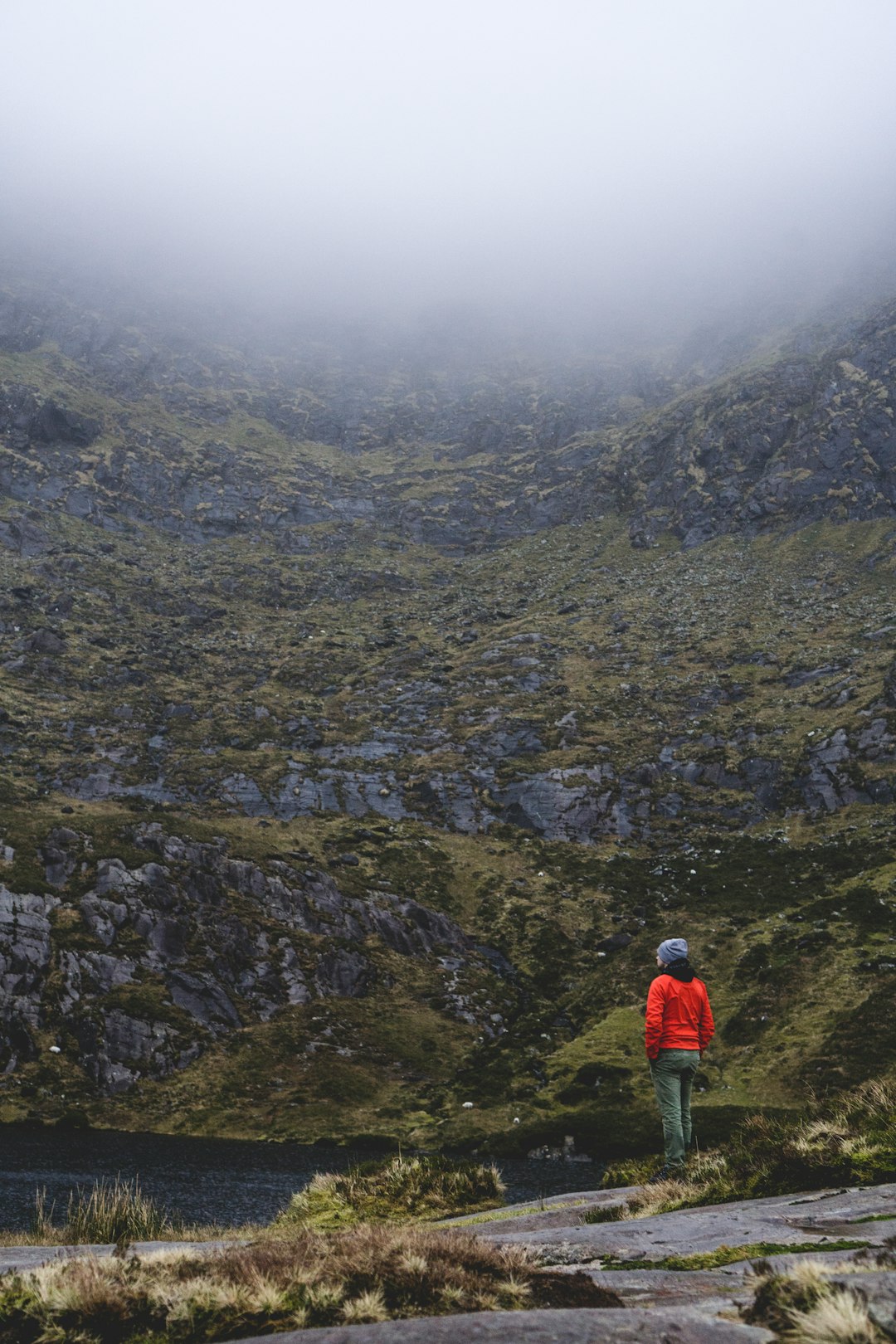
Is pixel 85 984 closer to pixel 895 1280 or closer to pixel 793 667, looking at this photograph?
pixel 895 1280

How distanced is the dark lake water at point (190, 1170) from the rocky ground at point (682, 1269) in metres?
22.9

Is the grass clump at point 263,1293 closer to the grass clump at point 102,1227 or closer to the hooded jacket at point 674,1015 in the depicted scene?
the hooded jacket at point 674,1015

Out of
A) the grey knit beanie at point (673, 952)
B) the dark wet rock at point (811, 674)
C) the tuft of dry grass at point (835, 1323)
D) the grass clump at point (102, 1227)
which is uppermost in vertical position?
the dark wet rock at point (811, 674)

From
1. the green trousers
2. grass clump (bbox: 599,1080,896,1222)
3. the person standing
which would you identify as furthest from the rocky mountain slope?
grass clump (bbox: 599,1080,896,1222)

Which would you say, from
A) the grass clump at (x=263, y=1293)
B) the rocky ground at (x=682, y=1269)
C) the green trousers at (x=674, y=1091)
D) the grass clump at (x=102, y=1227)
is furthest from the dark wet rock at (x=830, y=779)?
the grass clump at (x=263, y=1293)

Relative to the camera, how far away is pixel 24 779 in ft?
280

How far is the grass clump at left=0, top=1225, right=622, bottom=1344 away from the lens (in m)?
5.15

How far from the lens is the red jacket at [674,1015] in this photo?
42.4ft

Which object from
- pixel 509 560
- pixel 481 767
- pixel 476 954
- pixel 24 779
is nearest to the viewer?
pixel 476 954

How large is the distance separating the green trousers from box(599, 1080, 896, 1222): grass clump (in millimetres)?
557

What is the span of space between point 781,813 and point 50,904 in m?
80.5

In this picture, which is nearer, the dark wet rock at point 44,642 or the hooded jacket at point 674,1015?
the hooded jacket at point 674,1015

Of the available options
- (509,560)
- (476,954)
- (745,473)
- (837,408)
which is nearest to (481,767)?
(476,954)

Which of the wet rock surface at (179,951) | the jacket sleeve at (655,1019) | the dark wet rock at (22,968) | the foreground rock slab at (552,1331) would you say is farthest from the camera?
the wet rock surface at (179,951)
